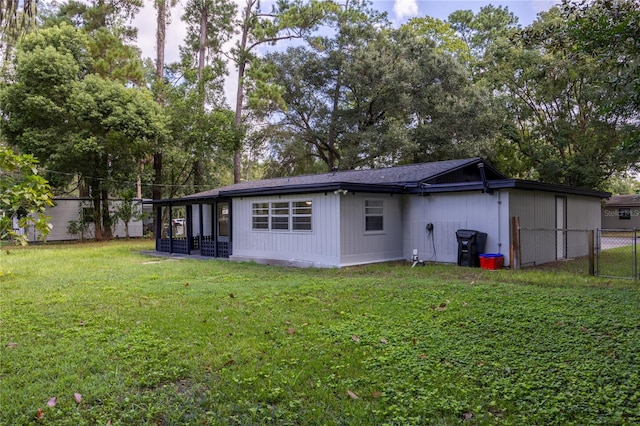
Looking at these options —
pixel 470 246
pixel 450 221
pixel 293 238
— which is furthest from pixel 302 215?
pixel 470 246

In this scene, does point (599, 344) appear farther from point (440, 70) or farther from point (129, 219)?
point (129, 219)

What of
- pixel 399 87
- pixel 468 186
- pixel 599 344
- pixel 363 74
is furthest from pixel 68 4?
pixel 599 344

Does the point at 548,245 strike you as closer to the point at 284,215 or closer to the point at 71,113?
the point at 284,215

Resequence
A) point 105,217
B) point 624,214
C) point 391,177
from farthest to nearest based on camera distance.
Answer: point 624,214, point 105,217, point 391,177

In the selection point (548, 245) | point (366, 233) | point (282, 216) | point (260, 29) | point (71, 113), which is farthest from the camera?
point (260, 29)

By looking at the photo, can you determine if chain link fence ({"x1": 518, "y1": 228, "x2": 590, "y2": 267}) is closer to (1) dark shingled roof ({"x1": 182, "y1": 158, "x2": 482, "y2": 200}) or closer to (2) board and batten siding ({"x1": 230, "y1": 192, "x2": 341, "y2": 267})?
(1) dark shingled roof ({"x1": 182, "y1": 158, "x2": 482, "y2": 200})

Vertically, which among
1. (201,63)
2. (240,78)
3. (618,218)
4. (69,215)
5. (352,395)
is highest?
(201,63)

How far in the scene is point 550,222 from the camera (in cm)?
1174

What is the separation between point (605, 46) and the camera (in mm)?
4578

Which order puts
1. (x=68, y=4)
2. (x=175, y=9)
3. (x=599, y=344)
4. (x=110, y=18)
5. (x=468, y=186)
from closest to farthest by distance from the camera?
(x=599, y=344) → (x=468, y=186) → (x=68, y=4) → (x=110, y=18) → (x=175, y=9)

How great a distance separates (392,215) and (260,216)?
3.81 m

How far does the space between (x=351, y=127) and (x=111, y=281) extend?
56.3ft

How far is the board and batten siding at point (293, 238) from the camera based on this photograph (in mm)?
10570

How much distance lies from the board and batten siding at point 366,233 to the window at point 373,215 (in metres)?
0.08
